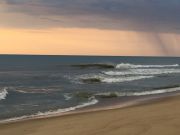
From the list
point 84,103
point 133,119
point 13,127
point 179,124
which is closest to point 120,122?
point 133,119

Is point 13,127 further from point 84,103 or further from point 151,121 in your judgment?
point 84,103

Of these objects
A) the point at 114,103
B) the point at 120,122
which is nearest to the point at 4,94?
the point at 114,103

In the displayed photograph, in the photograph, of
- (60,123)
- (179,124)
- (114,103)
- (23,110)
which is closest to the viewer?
(179,124)

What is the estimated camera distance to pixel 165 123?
35.4 feet

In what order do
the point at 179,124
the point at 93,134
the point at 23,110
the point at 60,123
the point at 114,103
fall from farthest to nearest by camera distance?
1. the point at 114,103
2. the point at 23,110
3. the point at 60,123
4. the point at 179,124
5. the point at 93,134

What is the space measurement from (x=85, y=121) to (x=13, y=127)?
2.08 m

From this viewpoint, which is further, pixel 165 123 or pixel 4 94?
pixel 4 94

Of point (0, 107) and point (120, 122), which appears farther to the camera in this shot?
point (0, 107)

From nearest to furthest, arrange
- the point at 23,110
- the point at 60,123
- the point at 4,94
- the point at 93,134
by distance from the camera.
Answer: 1. the point at 93,134
2. the point at 60,123
3. the point at 23,110
4. the point at 4,94

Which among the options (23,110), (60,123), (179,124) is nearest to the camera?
(179,124)

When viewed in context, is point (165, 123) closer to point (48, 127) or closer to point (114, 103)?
point (48, 127)

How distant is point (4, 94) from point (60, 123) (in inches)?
434

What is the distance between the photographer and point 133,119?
11.8 metres

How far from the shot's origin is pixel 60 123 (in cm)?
1168
